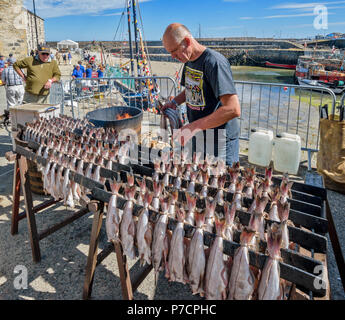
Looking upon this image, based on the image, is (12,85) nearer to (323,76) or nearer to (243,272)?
(243,272)

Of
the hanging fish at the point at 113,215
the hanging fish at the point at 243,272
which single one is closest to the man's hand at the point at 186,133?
the hanging fish at the point at 113,215

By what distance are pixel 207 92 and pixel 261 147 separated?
3.20 m

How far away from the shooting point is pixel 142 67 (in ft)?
51.2

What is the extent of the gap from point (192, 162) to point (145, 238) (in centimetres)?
104

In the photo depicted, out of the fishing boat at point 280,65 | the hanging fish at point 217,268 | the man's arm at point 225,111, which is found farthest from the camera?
the fishing boat at point 280,65

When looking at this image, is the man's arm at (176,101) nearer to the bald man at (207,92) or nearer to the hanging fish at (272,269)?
the bald man at (207,92)

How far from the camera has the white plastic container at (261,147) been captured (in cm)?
552

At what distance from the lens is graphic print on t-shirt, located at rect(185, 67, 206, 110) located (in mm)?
2770

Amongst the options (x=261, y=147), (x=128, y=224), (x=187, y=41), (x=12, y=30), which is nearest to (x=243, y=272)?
(x=128, y=224)

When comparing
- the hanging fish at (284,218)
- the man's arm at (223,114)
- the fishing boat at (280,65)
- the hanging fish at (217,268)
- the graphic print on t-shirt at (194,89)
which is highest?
the fishing boat at (280,65)

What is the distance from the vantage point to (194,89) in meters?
2.88

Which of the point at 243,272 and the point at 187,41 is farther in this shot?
the point at 187,41

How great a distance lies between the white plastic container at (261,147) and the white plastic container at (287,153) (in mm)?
158

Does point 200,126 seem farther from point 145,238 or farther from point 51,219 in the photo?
point 51,219
